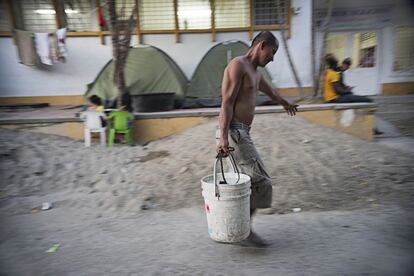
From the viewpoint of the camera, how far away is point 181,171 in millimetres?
4246

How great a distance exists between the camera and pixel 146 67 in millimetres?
7395

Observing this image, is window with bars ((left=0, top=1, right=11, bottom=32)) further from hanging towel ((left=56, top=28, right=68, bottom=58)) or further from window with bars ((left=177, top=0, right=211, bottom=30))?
window with bars ((left=177, top=0, right=211, bottom=30))

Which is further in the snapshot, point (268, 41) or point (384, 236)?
point (384, 236)

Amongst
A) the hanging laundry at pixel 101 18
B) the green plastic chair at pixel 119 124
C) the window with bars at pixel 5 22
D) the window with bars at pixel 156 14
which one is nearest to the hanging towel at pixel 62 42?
the hanging laundry at pixel 101 18

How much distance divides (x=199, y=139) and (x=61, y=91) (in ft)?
15.4

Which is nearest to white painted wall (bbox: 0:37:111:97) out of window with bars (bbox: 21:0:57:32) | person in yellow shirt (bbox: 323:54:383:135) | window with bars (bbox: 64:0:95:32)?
window with bars (bbox: 64:0:95:32)

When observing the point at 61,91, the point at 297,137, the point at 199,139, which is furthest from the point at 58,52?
the point at 297,137

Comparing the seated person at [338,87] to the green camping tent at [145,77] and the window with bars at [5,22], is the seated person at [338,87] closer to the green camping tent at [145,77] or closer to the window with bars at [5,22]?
the green camping tent at [145,77]

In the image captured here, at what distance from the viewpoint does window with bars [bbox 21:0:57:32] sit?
24.2 ft

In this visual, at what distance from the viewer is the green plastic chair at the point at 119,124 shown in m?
5.31

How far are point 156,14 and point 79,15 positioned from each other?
1.82m

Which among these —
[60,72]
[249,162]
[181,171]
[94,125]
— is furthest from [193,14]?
[249,162]

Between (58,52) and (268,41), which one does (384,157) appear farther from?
(58,52)

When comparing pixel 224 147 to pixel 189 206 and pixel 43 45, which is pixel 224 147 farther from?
pixel 43 45
